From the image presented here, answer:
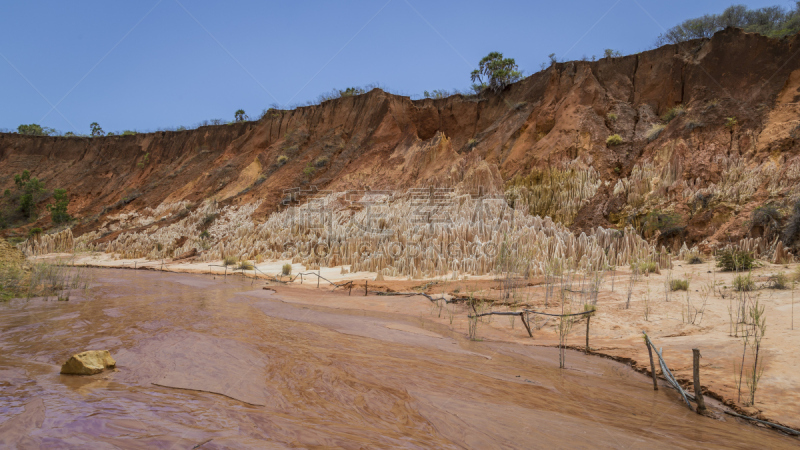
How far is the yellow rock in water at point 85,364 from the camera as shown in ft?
14.0

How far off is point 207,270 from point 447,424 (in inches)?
624

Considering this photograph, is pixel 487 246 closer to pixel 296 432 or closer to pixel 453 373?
pixel 453 373

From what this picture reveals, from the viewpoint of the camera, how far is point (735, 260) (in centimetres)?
825

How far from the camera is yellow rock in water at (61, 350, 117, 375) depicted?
14.0 feet

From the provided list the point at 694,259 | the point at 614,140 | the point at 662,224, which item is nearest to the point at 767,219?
the point at 694,259

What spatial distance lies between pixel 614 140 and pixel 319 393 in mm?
16936

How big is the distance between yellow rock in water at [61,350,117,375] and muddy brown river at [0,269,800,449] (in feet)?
0.33

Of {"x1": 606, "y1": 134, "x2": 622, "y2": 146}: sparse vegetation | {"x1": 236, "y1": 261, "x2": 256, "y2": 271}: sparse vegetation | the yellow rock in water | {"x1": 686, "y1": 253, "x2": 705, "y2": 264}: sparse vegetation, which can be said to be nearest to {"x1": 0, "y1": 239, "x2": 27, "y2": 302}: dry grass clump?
the yellow rock in water

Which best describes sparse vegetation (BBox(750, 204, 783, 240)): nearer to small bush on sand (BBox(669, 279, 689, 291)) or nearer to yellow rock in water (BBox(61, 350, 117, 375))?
small bush on sand (BBox(669, 279, 689, 291))

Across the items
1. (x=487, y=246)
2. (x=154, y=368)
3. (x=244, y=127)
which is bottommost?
(x=154, y=368)

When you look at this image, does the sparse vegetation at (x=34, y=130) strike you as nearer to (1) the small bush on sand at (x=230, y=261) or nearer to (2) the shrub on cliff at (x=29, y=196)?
(2) the shrub on cliff at (x=29, y=196)

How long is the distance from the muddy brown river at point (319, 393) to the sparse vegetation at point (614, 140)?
13.8 m

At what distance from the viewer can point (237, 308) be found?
8898 mm

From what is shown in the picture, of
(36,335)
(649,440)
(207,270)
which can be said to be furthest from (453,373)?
(207,270)
